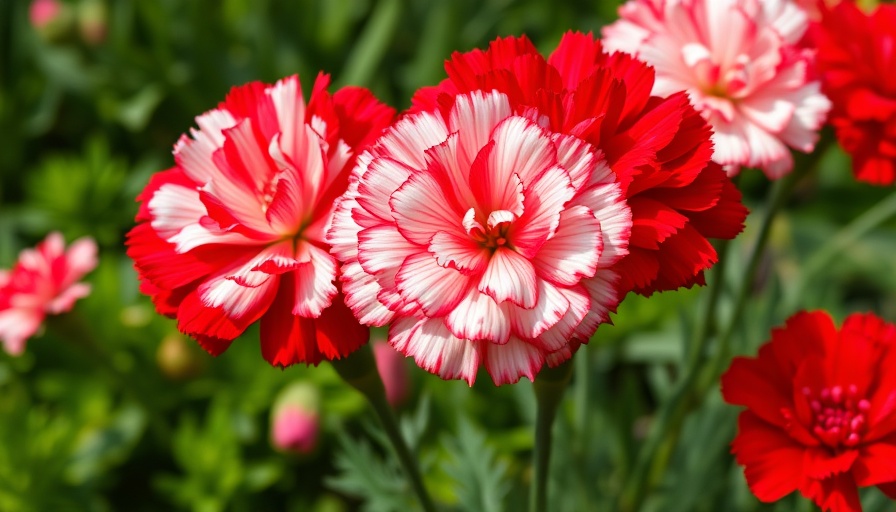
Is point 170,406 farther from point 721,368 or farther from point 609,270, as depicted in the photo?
point 609,270

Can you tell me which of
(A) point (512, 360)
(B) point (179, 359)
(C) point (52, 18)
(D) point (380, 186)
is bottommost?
(B) point (179, 359)

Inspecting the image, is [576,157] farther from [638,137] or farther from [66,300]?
[66,300]

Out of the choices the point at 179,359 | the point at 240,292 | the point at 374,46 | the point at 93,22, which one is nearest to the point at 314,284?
the point at 240,292

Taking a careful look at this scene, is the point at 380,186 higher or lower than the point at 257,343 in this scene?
higher

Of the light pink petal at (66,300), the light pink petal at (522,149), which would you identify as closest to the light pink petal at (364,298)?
the light pink petal at (522,149)

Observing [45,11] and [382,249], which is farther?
[45,11]

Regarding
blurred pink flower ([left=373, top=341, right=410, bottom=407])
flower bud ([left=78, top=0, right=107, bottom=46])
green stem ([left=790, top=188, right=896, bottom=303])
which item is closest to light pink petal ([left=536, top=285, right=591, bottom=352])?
green stem ([left=790, top=188, right=896, bottom=303])

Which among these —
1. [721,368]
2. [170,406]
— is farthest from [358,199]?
[170,406]
